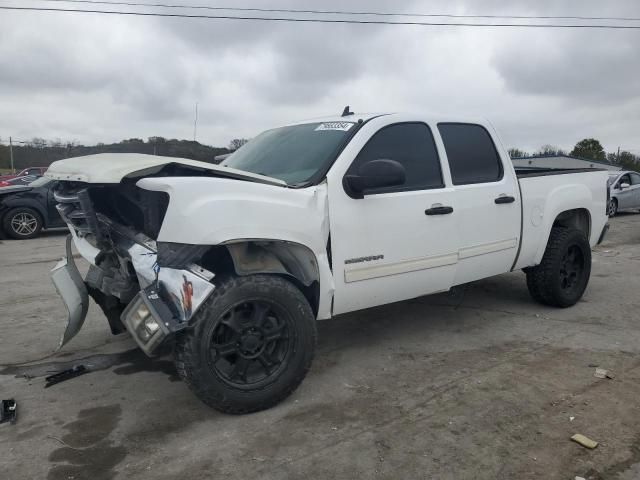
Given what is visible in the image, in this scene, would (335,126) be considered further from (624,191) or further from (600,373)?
(624,191)

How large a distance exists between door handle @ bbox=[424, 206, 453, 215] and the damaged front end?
5.80ft

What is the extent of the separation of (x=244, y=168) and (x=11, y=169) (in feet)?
84.8

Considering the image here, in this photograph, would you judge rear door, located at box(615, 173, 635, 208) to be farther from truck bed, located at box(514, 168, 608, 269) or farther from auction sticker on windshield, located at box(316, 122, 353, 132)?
auction sticker on windshield, located at box(316, 122, 353, 132)

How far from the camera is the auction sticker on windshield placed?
391 cm

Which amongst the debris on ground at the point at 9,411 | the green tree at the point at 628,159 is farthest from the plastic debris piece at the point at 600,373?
the green tree at the point at 628,159

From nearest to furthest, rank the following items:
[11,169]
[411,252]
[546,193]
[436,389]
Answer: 1. [436,389]
2. [411,252]
3. [546,193]
4. [11,169]

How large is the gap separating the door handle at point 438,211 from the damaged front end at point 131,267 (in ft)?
5.80

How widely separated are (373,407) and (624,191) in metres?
15.8

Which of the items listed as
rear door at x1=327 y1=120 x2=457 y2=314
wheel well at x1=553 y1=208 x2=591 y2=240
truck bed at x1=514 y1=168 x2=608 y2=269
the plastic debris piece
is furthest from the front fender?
wheel well at x1=553 y1=208 x2=591 y2=240

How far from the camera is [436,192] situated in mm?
4070

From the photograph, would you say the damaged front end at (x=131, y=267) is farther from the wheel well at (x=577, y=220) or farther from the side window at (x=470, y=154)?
the wheel well at (x=577, y=220)

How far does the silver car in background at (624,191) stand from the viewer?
1597 cm

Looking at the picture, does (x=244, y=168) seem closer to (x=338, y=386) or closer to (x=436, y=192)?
(x=436, y=192)

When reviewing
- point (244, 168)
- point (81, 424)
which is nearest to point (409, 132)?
point (244, 168)
